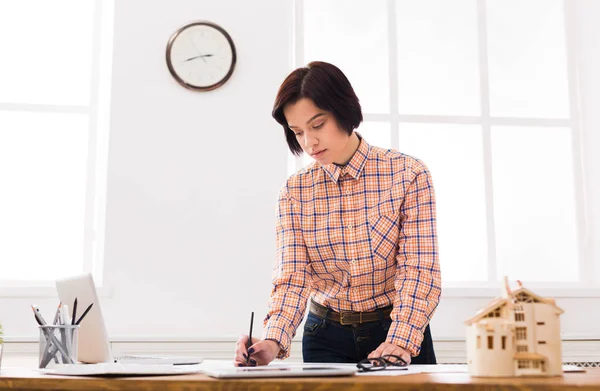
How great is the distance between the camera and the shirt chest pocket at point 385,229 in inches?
79.9

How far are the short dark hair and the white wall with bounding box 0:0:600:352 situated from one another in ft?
4.28

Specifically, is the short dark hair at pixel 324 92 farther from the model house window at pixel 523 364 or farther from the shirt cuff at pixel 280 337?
the model house window at pixel 523 364

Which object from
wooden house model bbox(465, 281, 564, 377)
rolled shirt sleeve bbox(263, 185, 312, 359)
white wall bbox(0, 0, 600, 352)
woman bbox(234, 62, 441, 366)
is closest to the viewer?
wooden house model bbox(465, 281, 564, 377)

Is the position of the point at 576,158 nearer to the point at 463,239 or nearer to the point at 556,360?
the point at 463,239

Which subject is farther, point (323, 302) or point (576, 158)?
point (576, 158)

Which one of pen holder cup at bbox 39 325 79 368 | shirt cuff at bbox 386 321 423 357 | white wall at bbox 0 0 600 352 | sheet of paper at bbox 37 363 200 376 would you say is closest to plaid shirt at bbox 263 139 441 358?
shirt cuff at bbox 386 321 423 357

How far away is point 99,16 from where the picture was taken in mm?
3586

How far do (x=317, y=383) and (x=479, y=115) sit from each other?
2.89 metres

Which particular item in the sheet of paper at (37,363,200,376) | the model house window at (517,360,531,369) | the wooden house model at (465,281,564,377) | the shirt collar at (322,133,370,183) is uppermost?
the shirt collar at (322,133,370,183)

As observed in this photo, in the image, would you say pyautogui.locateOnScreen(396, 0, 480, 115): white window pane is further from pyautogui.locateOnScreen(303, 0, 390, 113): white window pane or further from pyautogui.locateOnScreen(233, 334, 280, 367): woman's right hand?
pyautogui.locateOnScreen(233, 334, 280, 367): woman's right hand

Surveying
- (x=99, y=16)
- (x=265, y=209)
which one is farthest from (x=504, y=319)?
(x=99, y=16)

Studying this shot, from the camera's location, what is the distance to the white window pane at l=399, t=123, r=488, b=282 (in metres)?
3.56

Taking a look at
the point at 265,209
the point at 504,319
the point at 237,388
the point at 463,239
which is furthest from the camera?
the point at 463,239

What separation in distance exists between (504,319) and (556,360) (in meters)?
0.10
